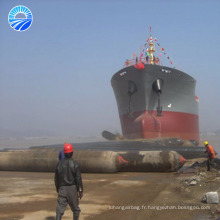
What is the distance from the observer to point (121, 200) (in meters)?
7.24

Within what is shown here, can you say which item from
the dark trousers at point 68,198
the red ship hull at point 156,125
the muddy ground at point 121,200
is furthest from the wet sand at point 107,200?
the red ship hull at point 156,125

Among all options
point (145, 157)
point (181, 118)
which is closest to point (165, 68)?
point (181, 118)

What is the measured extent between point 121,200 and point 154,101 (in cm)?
2669

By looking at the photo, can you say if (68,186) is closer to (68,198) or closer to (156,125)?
(68,198)

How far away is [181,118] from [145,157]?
23504mm

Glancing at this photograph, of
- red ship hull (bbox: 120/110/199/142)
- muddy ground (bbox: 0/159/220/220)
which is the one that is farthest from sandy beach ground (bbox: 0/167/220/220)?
red ship hull (bbox: 120/110/199/142)

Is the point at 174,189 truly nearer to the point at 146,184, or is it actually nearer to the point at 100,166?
the point at 146,184

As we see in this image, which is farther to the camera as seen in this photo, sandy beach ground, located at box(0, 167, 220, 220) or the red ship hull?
the red ship hull

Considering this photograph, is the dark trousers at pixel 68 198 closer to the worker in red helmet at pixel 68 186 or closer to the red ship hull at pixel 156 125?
the worker in red helmet at pixel 68 186

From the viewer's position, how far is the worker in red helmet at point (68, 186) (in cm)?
495

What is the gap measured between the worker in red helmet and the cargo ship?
88.0 ft

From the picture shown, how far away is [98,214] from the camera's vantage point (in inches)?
234

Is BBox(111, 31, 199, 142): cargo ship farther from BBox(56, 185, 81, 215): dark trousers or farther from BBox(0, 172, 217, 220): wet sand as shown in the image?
BBox(56, 185, 81, 215): dark trousers

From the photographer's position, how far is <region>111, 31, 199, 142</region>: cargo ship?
32594 millimetres
